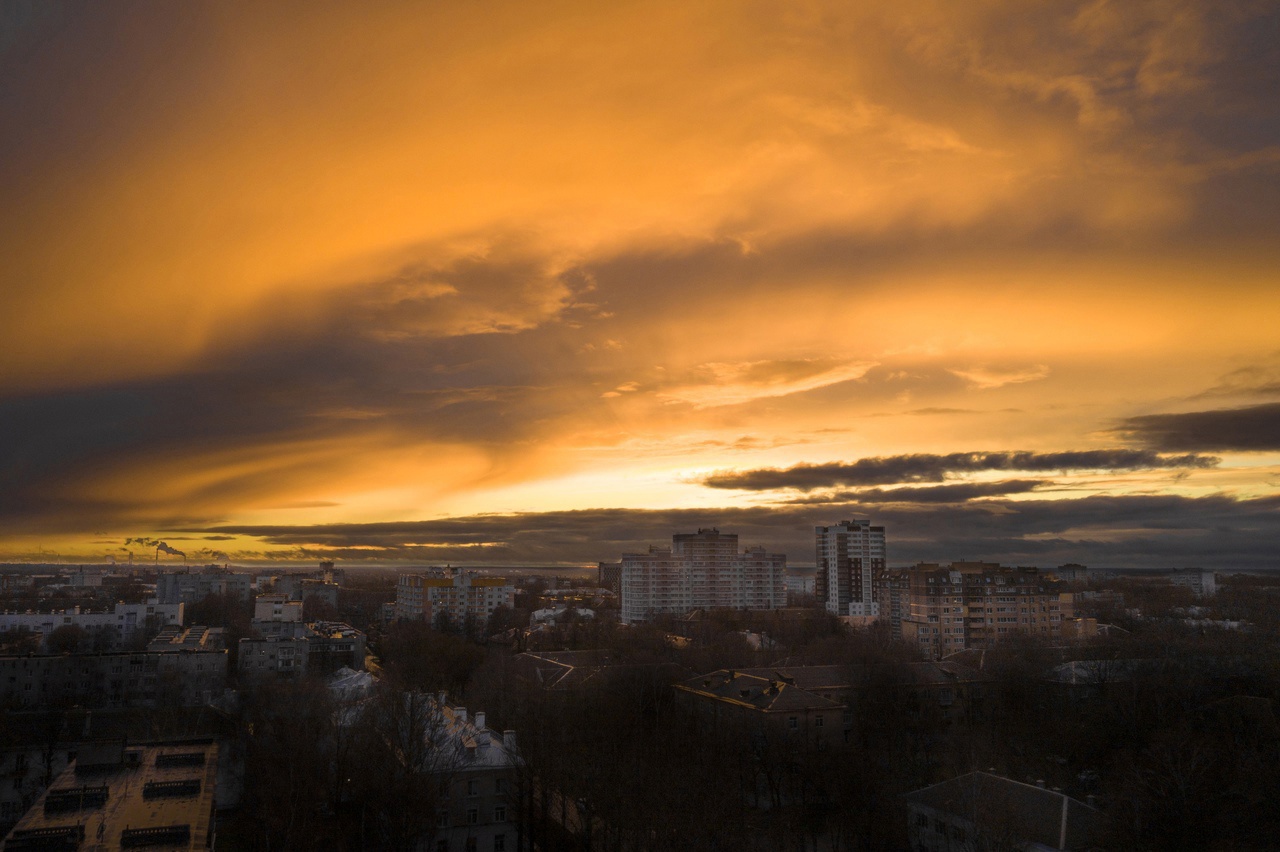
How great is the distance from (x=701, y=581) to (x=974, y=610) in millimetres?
37417

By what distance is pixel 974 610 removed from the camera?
179 feet

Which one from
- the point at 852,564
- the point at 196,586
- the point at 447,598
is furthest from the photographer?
the point at 196,586

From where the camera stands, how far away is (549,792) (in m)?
19.5

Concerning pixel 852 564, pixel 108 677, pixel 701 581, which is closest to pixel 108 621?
pixel 108 677

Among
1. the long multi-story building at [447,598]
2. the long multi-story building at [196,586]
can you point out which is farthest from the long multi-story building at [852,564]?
the long multi-story building at [196,586]

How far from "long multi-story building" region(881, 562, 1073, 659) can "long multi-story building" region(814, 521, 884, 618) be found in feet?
112

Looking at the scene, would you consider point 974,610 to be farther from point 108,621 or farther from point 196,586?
point 196,586

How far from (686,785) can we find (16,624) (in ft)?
200

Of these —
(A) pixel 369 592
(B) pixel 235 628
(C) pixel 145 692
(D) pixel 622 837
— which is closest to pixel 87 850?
(D) pixel 622 837

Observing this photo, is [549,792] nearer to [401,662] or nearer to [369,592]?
[401,662]

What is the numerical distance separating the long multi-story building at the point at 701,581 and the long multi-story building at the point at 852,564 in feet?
22.0

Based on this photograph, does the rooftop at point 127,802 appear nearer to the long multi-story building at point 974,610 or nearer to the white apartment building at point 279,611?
the long multi-story building at point 974,610

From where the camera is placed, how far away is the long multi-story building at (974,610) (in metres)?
54.1

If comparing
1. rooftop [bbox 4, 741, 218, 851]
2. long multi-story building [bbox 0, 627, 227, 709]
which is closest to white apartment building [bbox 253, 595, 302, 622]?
long multi-story building [bbox 0, 627, 227, 709]
